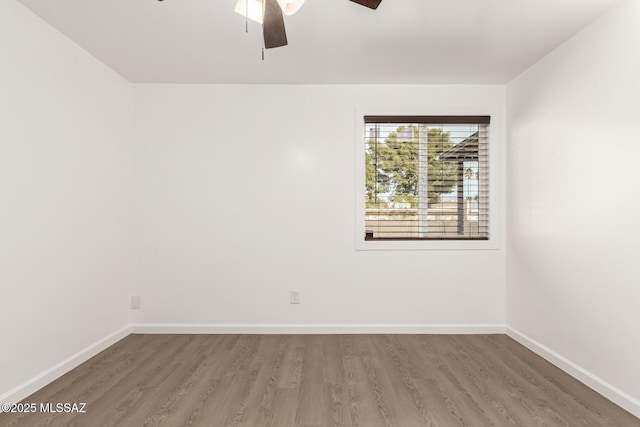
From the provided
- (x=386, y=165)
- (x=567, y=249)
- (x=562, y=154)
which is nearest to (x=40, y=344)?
(x=386, y=165)

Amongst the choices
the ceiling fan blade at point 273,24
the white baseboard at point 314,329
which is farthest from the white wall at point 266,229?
the ceiling fan blade at point 273,24

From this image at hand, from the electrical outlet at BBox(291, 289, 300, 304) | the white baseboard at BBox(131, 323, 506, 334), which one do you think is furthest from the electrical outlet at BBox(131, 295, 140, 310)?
the electrical outlet at BBox(291, 289, 300, 304)

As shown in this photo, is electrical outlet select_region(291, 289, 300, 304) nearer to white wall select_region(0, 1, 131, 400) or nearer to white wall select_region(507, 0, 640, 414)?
white wall select_region(0, 1, 131, 400)

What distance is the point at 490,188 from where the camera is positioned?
3619 millimetres

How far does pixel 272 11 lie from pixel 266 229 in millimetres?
2182

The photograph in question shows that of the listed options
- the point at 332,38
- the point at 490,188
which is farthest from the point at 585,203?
the point at 332,38

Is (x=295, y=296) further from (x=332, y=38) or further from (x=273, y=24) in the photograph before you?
(x=273, y=24)

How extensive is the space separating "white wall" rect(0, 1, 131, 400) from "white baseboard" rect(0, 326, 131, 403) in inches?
1.2

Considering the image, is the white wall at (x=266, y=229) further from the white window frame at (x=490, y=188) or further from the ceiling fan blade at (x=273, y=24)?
the ceiling fan blade at (x=273, y=24)

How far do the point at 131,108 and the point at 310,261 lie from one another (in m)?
2.30

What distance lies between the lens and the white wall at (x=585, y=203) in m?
2.19

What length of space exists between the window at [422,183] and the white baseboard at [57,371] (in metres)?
2.53

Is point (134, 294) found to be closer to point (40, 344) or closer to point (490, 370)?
point (40, 344)

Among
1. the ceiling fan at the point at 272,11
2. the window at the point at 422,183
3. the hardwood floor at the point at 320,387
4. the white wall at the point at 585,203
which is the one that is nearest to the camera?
the ceiling fan at the point at 272,11
